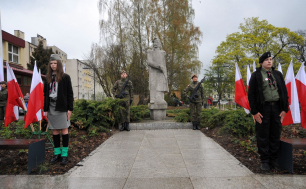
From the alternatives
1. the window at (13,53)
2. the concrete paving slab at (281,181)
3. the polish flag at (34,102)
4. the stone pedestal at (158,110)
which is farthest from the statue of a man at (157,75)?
the window at (13,53)

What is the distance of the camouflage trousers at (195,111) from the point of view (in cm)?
837

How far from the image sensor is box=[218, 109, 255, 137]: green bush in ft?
20.7

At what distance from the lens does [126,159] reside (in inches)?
180

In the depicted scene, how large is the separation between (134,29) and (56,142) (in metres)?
19.2

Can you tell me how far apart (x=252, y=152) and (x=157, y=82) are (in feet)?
18.4

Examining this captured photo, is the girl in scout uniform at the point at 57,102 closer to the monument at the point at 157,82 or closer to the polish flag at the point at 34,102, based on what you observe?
the polish flag at the point at 34,102

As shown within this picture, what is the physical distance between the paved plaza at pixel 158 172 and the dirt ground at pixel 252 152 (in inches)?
7.5

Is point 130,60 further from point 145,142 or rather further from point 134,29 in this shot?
point 145,142

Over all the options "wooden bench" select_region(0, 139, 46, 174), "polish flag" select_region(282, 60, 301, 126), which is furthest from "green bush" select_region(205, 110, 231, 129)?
"wooden bench" select_region(0, 139, 46, 174)

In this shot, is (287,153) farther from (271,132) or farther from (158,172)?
(158,172)

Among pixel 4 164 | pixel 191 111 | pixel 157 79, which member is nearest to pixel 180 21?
pixel 157 79

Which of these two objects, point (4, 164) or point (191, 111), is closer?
point (4, 164)

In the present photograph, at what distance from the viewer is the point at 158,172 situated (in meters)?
3.78

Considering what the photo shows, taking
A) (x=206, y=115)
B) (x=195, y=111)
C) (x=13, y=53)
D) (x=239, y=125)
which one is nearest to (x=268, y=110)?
(x=239, y=125)
